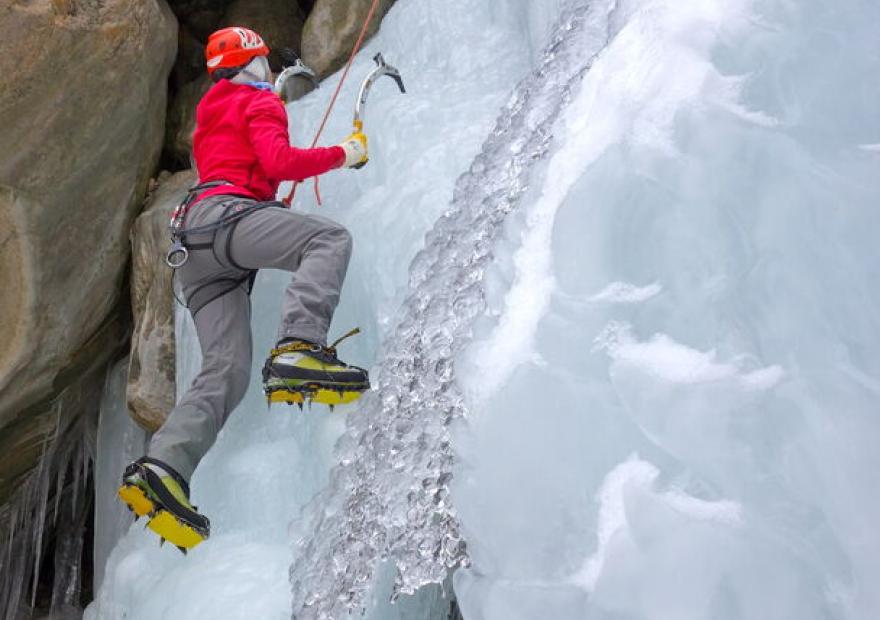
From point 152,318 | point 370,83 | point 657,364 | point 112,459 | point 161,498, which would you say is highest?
point 657,364

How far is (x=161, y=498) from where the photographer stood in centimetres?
214

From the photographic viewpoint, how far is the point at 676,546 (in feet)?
4.30

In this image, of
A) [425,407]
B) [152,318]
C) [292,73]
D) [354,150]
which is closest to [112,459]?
[152,318]

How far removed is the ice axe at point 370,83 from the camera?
302 centimetres

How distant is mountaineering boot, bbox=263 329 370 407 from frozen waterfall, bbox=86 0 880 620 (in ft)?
0.53

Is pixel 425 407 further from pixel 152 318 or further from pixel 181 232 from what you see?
pixel 152 318

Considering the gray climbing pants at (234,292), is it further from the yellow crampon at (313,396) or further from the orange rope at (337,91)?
the orange rope at (337,91)

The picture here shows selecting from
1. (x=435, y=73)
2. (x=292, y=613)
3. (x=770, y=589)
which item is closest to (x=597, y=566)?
(x=770, y=589)

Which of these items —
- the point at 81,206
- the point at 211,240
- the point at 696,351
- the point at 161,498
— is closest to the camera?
the point at 696,351

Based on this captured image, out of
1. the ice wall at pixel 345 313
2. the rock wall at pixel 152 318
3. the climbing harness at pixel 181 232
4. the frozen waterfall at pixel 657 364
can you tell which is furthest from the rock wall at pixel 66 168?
the frozen waterfall at pixel 657 364

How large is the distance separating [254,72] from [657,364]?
1858 millimetres

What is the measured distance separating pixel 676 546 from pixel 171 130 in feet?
11.4

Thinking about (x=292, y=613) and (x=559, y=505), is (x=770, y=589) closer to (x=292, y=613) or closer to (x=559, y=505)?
(x=559, y=505)

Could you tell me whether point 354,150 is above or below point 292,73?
above
